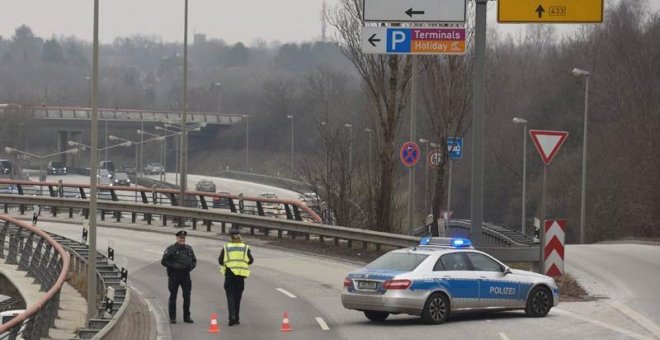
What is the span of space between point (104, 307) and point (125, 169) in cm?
12895

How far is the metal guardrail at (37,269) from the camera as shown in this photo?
16188 millimetres

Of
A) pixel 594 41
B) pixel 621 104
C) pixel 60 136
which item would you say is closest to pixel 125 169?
pixel 60 136

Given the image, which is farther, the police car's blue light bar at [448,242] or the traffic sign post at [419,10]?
the traffic sign post at [419,10]

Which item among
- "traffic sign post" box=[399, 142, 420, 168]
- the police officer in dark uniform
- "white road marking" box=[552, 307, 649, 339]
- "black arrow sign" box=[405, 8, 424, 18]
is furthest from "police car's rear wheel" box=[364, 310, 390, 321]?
"traffic sign post" box=[399, 142, 420, 168]

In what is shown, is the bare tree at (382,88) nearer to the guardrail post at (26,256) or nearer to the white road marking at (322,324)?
the guardrail post at (26,256)

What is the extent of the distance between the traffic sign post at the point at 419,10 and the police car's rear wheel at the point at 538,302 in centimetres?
736

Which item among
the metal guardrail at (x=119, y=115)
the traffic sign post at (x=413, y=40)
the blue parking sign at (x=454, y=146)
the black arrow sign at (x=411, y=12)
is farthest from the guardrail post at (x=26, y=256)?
the metal guardrail at (x=119, y=115)

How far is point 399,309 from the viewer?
2147 cm

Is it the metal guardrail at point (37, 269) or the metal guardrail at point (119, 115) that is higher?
the metal guardrail at point (119, 115)

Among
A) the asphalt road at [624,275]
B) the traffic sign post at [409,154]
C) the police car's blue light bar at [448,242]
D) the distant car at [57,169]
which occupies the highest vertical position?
the traffic sign post at [409,154]

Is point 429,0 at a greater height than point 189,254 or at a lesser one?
greater

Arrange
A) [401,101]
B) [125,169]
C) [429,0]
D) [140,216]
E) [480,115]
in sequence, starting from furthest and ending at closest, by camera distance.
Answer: [125,169] → [140,216] → [401,101] → [429,0] → [480,115]

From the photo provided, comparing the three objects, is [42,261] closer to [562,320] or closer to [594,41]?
[562,320]

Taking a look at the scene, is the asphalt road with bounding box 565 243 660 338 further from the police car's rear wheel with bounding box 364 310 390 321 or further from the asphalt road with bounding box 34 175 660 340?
the police car's rear wheel with bounding box 364 310 390 321
